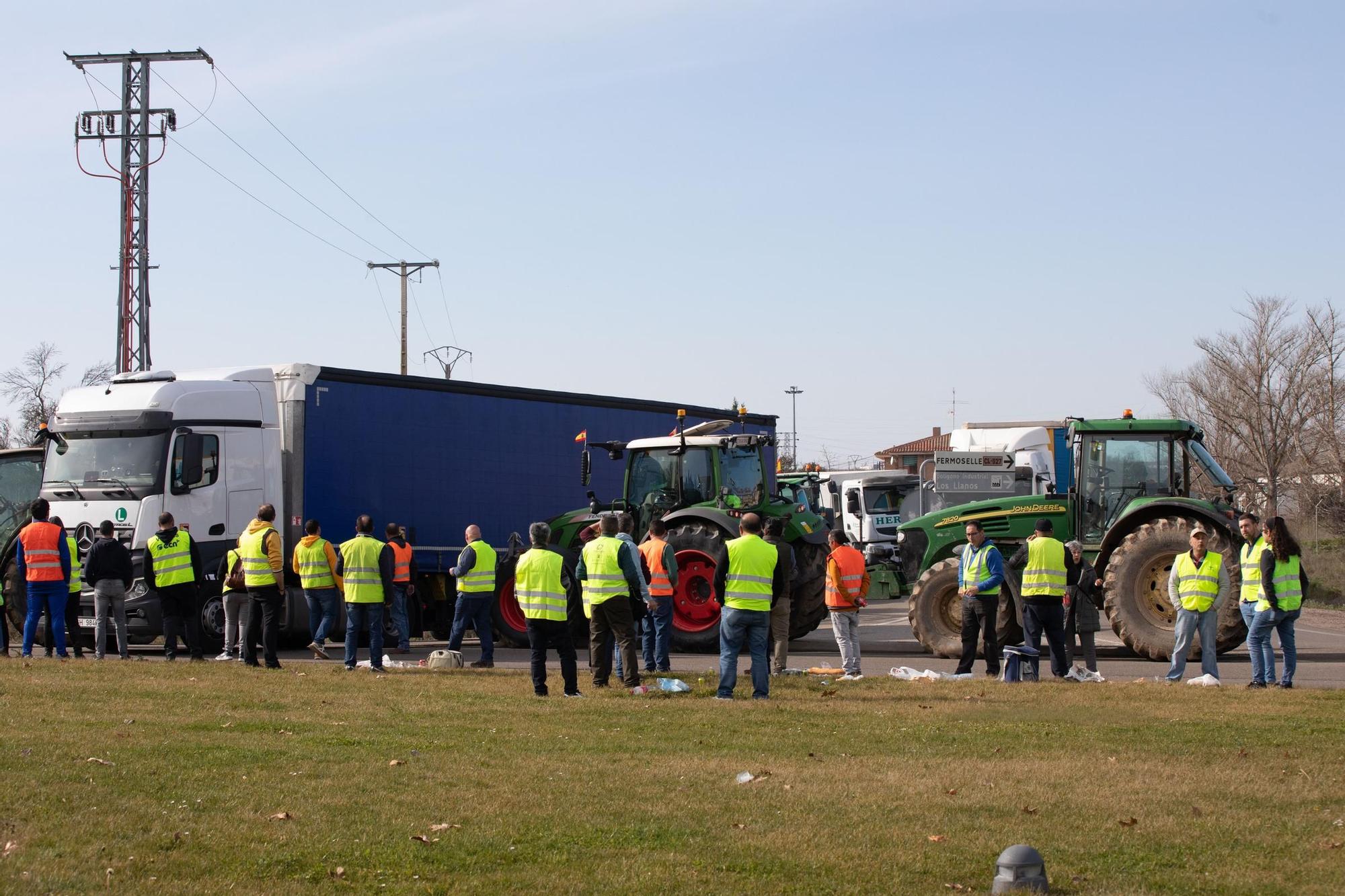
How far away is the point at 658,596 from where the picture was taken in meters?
14.5

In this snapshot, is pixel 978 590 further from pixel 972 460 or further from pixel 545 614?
pixel 972 460

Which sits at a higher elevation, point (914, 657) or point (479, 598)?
point (479, 598)

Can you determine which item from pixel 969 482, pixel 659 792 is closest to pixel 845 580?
pixel 659 792

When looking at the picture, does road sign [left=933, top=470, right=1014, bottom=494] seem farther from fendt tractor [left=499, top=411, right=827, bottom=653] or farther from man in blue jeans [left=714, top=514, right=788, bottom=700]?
man in blue jeans [left=714, top=514, right=788, bottom=700]

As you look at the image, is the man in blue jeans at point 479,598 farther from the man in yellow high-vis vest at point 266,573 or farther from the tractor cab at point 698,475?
the tractor cab at point 698,475

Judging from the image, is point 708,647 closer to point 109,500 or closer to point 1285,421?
point 109,500

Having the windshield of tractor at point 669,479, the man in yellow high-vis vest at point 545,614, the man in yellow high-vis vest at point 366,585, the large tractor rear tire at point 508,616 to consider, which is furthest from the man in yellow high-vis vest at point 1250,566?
the large tractor rear tire at point 508,616

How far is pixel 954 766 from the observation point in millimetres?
9016

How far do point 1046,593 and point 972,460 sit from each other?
12.3 meters

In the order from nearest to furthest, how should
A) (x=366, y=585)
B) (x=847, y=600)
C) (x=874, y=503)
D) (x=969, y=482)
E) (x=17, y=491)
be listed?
(x=847, y=600), (x=366, y=585), (x=17, y=491), (x=969, y=482), (x=874, y=503)

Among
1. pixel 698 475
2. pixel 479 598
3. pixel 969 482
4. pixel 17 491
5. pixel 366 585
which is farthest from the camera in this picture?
pixel 969 482

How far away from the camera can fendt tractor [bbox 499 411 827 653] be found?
1798 cm

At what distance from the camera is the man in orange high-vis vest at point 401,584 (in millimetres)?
17438

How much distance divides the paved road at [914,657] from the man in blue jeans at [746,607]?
2404mm
